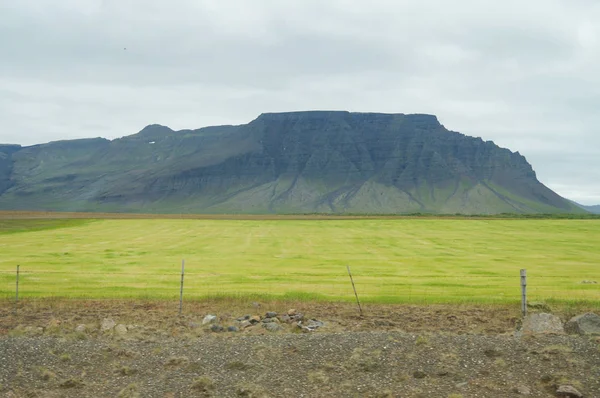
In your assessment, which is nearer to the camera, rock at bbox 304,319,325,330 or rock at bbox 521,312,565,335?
rock at bbox 521,312,565,335

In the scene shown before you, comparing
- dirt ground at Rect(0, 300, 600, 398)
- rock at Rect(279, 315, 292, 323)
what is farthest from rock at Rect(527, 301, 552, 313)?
rock at Rect(279, 315, 292, 323)

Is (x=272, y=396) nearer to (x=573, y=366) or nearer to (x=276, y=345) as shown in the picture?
(x=276, y=345)

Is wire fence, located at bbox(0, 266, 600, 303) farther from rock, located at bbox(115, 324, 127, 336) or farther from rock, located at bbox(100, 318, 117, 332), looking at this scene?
rock, located at bbox(115, 324, 127, 336)

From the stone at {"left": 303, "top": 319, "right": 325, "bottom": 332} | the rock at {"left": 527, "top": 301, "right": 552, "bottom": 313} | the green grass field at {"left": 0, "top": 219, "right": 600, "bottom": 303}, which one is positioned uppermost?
the rock at {"left": 527, "top": 301, "right": 552, "bottom": 313}

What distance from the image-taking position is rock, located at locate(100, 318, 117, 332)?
21.6 m

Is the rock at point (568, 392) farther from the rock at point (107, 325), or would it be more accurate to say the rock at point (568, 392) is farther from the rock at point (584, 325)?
the rock at point (107, 325)

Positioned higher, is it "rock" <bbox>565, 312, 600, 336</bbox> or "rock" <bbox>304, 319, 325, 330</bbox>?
"rock" <bbox>565, 312, 600, 336</bbox>

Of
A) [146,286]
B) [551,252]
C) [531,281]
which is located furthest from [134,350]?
[551,252]

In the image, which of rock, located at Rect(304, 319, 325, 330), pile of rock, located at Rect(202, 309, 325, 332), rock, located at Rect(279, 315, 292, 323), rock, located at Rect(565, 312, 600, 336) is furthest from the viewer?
rock, located at Rect(279, 315, 292, 323)

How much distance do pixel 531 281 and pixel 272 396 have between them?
2790cm

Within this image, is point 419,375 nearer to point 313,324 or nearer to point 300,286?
point 313,324

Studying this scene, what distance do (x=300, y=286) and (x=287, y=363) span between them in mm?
17901

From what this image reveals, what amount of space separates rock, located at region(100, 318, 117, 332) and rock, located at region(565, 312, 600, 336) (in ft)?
56.8

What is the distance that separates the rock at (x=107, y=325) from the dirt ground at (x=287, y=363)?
289 millimetres
